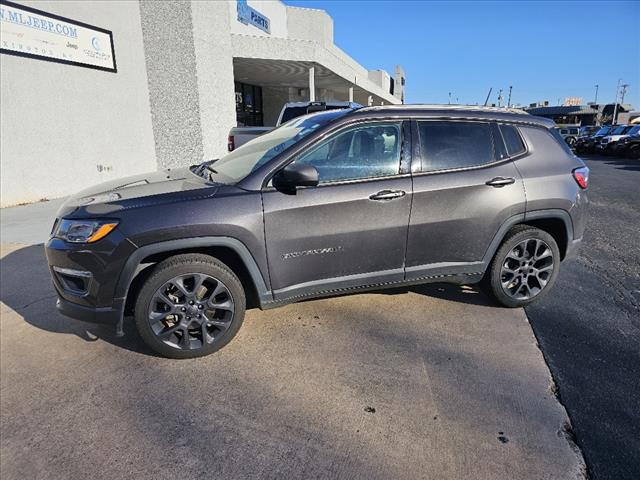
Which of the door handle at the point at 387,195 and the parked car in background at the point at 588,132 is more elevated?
the parked car in background at the point at 588,132

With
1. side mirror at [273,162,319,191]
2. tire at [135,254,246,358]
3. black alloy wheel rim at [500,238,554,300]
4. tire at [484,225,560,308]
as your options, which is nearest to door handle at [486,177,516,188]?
tire at [484,225,560,308]

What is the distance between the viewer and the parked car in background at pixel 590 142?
1016 inches

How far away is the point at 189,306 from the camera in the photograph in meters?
2.94

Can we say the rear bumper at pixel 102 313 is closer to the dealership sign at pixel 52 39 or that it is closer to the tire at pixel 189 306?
the tire at pixel 189 306

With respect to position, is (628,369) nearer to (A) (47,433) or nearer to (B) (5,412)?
(A) (47,433)

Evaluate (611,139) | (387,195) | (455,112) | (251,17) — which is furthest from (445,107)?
(611,139)

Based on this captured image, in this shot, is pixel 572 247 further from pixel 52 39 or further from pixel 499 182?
pixel 52 39

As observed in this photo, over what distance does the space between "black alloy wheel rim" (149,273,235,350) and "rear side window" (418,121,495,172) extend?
6.25 ft

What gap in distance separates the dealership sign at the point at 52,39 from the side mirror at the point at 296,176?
8.61 metres

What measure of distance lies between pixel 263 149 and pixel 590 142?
29.5m

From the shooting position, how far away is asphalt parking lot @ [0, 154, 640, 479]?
2145mm

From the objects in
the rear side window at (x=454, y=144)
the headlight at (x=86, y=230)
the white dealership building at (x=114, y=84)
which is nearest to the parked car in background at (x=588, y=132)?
the white dealership building at (x=114, y=84)

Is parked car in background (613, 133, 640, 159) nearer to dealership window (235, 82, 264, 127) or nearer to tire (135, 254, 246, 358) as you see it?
dealership window (235, 82, 264, 127)

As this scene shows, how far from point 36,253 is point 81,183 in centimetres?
514
